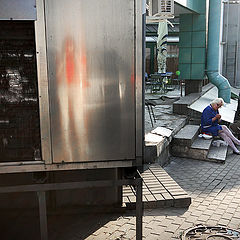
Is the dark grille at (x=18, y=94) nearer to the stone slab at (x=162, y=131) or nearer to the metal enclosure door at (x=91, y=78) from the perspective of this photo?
the metal enclosure door at (x=91, y=78)

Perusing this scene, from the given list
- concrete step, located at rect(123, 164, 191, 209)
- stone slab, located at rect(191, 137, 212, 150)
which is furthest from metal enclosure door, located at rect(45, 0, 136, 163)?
stone slab, located at rect(191, 137, 212, 150)

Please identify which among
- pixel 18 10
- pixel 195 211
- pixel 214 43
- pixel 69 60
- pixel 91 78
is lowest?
pixel 195 211

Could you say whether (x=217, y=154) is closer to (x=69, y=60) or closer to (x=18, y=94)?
(x=69, y=60)

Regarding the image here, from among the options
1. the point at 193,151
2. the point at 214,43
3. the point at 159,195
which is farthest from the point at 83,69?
the point at 214,43

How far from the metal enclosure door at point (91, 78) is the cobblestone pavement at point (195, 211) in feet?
5.64

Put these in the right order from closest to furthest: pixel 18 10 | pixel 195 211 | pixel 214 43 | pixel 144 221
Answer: pixel 18 10 → pixel 144 221 → pixel 195 211 → pixel 214 43

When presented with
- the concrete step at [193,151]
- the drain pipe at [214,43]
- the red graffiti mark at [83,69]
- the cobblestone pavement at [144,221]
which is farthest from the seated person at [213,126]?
the red graffiti mark at [83,69]

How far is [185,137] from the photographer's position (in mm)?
8102

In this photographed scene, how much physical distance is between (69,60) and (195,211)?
3.36m

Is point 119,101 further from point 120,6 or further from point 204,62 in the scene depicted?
point 204,62

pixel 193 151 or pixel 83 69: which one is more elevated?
pixel 83 69

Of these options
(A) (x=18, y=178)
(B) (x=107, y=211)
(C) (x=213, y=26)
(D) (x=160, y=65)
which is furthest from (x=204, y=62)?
(A) (x=18, y=178)

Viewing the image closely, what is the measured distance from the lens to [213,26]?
11797 mm

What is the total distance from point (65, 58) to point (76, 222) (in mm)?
2675
